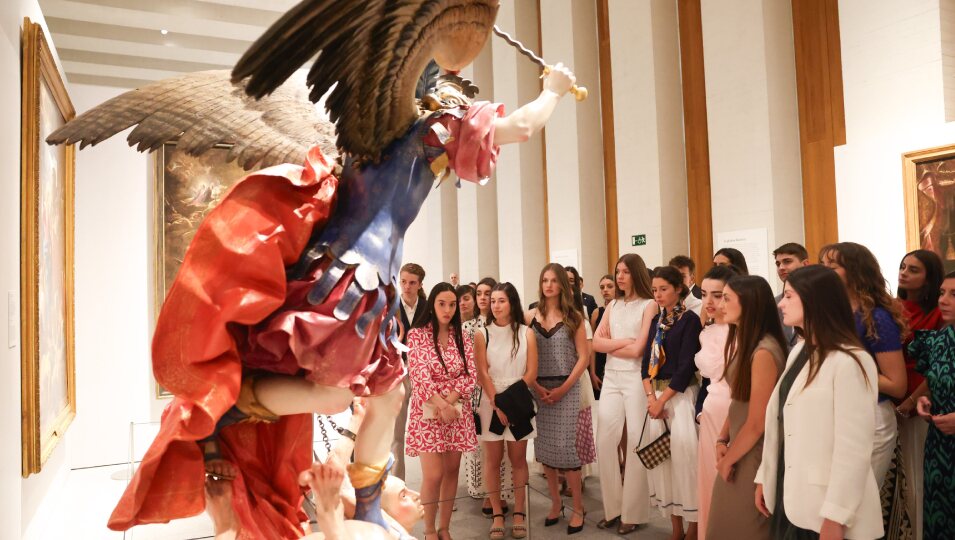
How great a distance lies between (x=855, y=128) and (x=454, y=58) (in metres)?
4.64

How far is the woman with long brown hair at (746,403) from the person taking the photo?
288 centimetres

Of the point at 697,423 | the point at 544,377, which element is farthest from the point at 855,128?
the point at 544,377

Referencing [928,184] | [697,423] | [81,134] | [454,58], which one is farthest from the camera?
[928,184]

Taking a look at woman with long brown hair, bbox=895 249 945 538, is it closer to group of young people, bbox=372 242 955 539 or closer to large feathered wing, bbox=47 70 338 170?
group of young people, bbox=372 242 955 539

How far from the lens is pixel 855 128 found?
4945mm

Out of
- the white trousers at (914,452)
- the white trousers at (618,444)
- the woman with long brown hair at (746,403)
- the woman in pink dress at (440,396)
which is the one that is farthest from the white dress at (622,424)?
the white trousers at (914,452)

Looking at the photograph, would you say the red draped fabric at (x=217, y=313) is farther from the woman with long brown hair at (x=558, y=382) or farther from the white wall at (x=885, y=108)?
the white wall at (x=885, y=108)

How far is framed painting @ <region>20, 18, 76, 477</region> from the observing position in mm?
2869

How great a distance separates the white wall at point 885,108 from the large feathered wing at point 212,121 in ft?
14.3

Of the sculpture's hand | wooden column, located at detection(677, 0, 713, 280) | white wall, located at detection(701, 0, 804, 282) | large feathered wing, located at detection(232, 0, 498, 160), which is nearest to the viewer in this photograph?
large feathered wing, located at detection(232, 0, 498, 160)

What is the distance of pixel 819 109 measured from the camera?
5.32m

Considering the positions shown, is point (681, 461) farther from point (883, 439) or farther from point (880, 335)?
point (880, 335)

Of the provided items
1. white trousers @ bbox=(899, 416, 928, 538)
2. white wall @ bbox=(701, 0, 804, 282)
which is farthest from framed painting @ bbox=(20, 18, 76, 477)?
white wall @ bbox=(701, 0, 804, 282)

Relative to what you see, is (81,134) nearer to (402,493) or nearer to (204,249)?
(204,249)
